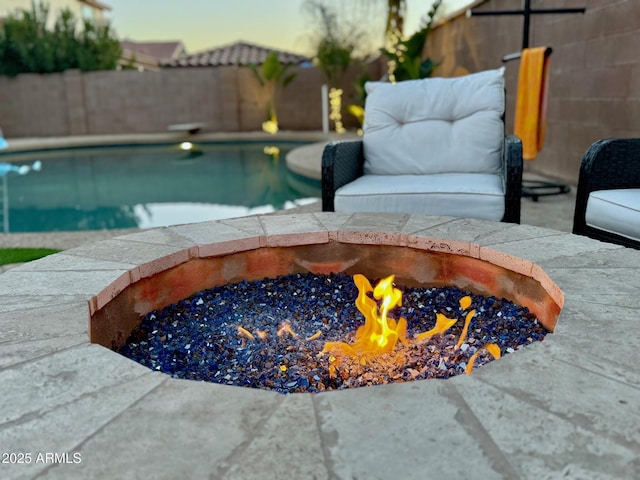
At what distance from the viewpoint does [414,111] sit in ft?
11.7

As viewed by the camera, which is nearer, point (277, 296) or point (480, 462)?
point (480, 462)

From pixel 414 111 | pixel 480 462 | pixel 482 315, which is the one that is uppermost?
pixel 414 111

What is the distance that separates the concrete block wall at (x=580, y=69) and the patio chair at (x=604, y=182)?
1.80m

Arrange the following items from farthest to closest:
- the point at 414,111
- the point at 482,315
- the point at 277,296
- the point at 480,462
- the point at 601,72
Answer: the point at 601,72 → the point at 414,111 → the point at 277,296 → the point at 482,315 → the point at 480,462

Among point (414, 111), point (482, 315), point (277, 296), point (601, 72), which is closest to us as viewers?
point (482, 315)

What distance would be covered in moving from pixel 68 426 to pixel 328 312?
122cm

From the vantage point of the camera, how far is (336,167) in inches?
117

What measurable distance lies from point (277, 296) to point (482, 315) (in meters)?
0.81

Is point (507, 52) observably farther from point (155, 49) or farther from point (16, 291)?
point (155, 49)

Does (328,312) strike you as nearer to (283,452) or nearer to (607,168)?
(283,452)

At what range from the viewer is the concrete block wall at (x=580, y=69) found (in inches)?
164

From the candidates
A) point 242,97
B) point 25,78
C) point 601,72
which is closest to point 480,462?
point 601,72

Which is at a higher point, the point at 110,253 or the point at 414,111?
the point at 414,111

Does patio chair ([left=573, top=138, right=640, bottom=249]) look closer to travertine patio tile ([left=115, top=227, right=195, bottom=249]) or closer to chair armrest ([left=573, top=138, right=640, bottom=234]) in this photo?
chair armrest ([left=573, top=138, right=640, bottom=234])
